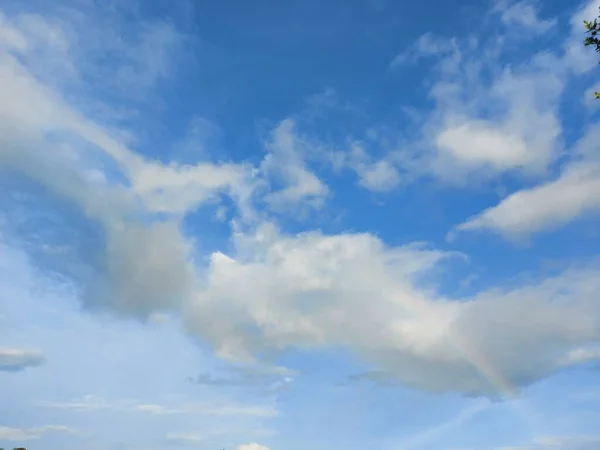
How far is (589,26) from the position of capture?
56.8 meters

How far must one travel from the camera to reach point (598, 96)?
57.7 meters

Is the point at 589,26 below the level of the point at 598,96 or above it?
above

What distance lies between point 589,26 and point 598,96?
5006 millimetres
